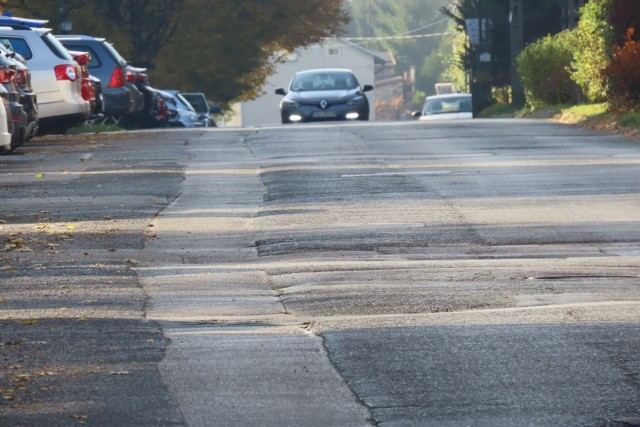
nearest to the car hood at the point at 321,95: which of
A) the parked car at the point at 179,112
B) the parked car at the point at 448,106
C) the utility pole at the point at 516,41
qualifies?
the parked car at the point at 179,112

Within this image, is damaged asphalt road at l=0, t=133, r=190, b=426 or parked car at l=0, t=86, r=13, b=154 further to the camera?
parked car at l=0, t=86, r=13, b=154

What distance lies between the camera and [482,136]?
2445 cm

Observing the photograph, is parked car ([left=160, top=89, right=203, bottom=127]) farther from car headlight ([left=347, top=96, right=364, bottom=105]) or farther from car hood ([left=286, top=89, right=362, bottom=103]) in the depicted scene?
car headlight ([left=347, top=96, right=364, bottom=105])

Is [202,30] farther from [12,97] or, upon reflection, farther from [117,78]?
[12,97]

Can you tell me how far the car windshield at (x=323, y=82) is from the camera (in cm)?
3603

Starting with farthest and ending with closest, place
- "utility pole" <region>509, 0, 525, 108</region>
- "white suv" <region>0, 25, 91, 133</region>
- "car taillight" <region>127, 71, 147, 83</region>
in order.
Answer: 1. "utility pole" <region>509, 0, 525, 108</region>
2. "car taillight" <region>127, 71, 147, 83</region>
3. "white suv" <region>0, 25, 91, 133</region>

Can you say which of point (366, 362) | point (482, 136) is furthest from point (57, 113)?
point (366, 362)

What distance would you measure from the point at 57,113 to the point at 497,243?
13647 mm

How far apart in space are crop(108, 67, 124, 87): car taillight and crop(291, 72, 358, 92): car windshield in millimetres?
6672

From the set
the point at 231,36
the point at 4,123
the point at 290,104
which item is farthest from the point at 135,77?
the point at 231,36

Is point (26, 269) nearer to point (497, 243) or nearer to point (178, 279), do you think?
point (178, 279)

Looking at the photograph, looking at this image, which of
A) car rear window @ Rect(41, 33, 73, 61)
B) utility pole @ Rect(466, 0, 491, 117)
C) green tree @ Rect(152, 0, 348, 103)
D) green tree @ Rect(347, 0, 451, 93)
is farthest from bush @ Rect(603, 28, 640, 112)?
→ green tree @ Rect(347, 0, 451, 93)

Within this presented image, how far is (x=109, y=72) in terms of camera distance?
2997 cm

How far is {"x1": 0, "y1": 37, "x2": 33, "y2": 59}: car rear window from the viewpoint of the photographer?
80.5 feet
